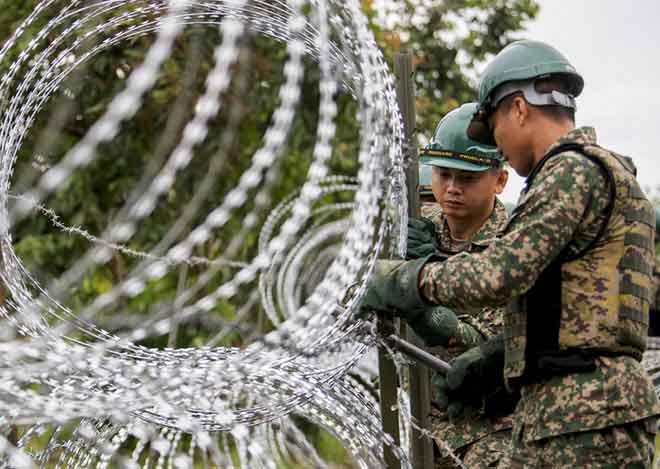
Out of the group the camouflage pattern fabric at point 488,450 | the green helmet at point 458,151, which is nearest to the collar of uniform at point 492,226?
the green helmet at point 458,151

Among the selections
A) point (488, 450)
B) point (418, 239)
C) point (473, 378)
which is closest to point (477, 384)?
point (473, 378)

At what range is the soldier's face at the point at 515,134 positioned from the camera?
124 inches

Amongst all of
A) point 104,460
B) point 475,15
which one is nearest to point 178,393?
point 104,460

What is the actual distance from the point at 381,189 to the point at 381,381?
2.89 ft

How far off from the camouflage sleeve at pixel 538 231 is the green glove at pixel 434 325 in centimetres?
53

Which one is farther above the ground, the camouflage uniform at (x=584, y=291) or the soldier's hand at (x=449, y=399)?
the camouflage uniform at (x=584, y=291)

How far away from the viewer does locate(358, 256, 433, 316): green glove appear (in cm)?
309

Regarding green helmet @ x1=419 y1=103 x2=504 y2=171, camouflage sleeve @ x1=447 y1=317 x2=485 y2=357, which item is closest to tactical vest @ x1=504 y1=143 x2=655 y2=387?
camouflage sleeve @ x1=447 y1=317 x2=485 y2=357

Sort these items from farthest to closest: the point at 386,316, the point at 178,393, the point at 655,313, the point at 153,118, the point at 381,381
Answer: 1. the point at 153,118
2. the point at 655,313
3. the point at 381,381
4. the point at 386,316
5. the point at 178,393

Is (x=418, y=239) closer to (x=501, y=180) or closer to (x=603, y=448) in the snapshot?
(x=501, y=180)

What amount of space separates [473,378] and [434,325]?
23cm

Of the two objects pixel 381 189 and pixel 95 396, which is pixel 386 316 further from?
pixel 95 396

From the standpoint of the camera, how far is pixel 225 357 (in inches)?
122

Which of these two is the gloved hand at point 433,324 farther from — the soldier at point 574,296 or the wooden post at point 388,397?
the soldier at point 574,296
